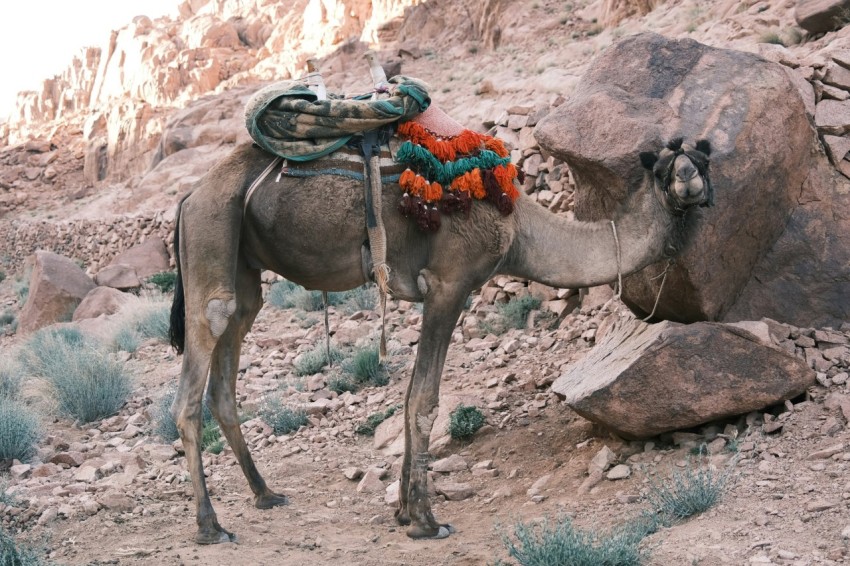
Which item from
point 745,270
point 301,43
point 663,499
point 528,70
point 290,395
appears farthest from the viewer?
point 301,43

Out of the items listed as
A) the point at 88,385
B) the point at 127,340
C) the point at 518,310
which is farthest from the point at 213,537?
the point at 127,340

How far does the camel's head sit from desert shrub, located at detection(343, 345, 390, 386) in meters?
4.46

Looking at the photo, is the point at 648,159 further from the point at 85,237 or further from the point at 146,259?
the point at 85,237

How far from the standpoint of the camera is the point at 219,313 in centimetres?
566

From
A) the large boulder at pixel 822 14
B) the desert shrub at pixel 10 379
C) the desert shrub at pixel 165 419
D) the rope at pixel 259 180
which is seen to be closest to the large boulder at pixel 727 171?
the rope at pixel 259 180

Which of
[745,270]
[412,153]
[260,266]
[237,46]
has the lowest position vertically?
[237,46]

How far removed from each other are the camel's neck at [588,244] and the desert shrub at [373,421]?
296 centimetres

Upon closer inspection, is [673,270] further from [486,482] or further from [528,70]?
[528,70]

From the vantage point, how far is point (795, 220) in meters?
6.56

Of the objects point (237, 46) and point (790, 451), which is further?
point (237, 46)

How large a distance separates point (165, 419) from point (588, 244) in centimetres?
507

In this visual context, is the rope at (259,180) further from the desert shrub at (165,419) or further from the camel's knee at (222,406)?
the desert shrub at (165,419)

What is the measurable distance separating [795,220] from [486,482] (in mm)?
3117

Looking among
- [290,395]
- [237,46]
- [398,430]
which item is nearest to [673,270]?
[398,430]
